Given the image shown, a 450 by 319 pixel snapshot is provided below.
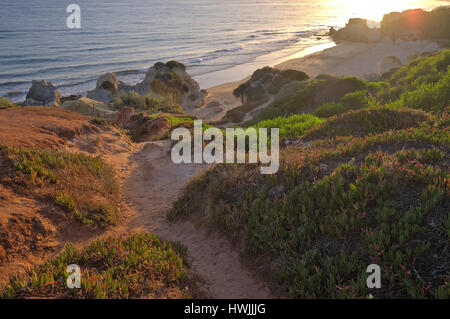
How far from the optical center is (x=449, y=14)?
56250mm

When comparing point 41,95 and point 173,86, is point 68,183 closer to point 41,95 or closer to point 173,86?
point 41,95

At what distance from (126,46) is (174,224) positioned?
55.8 metres

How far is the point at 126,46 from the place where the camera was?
186 ft

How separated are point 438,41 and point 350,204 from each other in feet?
192

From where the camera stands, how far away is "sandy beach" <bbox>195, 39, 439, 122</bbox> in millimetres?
34281

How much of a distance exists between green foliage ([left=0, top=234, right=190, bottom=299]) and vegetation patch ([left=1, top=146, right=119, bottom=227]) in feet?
5.91

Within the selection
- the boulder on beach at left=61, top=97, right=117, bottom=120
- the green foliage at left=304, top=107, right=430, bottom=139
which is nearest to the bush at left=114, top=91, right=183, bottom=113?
the boulder on beach at left=61, top=97, right=117, bottom=120

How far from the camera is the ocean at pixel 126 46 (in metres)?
41.7

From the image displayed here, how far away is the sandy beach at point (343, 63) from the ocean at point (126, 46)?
4.99 m

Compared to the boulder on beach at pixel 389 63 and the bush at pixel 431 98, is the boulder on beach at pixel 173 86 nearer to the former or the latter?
the bush at pixel 431 98

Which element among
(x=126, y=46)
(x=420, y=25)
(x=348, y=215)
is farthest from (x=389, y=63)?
(x=348, y=215)

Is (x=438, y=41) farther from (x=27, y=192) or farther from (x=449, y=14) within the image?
(x=27, y=192)

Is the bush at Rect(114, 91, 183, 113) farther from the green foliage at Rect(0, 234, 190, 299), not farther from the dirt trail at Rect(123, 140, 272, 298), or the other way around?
the green foliage at Rect(0, 234, 190, 299)
